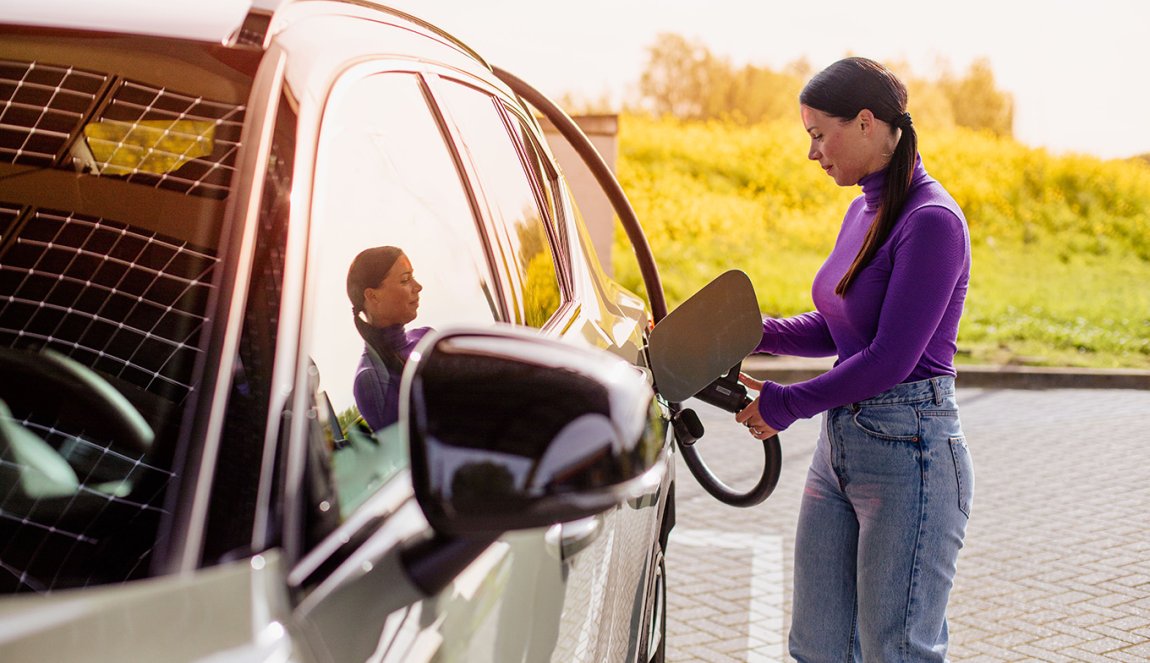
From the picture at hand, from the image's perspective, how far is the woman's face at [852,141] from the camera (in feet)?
9.65

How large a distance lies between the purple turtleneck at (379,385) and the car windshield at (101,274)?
0.26 m

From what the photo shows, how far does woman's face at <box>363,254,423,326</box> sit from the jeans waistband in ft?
4.50

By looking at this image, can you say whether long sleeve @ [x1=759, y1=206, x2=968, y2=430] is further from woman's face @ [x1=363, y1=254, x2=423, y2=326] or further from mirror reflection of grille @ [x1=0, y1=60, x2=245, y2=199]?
mirror reflection of grille @ [x1=0, y1=60, x2=245, y2=199]

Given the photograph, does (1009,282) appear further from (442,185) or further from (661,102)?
(661,102)

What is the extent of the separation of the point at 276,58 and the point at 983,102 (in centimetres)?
4973

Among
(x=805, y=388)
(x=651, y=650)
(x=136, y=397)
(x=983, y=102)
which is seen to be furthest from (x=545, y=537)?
(x=983, y=102)

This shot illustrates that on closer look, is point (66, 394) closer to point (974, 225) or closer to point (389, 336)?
point (389, 336)

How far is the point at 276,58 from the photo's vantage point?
1.60m

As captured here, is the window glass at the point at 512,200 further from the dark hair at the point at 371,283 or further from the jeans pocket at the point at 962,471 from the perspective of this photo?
the jeans pocket at the point at 962,471

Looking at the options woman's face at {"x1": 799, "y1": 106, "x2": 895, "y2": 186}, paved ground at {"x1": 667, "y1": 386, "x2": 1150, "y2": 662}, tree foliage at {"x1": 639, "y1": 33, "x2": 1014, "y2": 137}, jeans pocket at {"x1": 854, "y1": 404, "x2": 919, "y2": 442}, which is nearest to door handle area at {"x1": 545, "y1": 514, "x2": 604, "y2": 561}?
jeans pocket at {"x1": 854, "y1": 404, "x2": 919, "y2": 442}

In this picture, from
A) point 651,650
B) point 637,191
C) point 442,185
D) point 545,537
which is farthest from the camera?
point 637,191

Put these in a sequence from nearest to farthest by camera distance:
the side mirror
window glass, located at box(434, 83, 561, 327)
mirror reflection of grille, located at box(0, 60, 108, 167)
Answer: the side mirror, mirror reflection of grille, located at box(0, 60, 108, 167), window glass, located at box(434, 83, 561, 327)

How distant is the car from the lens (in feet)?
3.93

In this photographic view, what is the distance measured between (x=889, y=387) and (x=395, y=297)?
1396 millimetres
